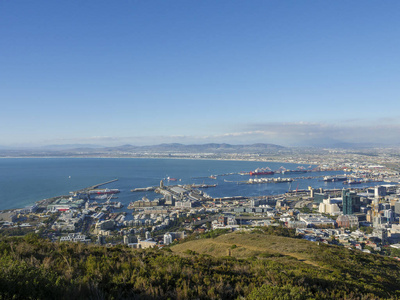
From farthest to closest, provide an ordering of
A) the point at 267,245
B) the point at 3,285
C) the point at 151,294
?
the point at 267,245 < the point at 151,294 < the point at 3,285

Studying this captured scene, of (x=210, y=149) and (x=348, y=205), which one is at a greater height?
(x=210, y=149)

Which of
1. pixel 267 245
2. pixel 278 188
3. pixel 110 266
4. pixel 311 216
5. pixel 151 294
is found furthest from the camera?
pixel 278 188

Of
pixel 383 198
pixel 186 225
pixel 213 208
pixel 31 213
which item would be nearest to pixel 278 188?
pixel 383 198

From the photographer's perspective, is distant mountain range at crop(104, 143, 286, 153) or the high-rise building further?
distant mountain range at crop(104, 143, 286, 153)

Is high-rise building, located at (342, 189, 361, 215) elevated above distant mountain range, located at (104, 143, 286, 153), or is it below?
below

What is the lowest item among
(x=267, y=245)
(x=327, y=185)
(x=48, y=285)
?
(x=327, y=185)

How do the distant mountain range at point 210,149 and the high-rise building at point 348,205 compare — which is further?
the distant mountain range at point 210,149

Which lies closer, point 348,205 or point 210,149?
point 348,205

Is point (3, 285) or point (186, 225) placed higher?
point (3, 285)

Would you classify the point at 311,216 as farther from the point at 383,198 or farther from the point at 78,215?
the point at 78,215

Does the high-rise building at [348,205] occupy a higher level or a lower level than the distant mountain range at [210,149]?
lower

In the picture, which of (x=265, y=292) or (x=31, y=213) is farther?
(x=31, y=213)
